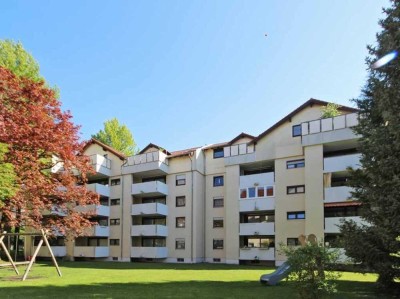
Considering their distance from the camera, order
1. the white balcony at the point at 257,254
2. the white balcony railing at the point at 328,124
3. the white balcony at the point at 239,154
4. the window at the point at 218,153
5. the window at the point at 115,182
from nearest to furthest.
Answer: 1. the white balcony railing at the point at 328,124
2. the white balcony at the point at 257,254
3. the white balcony at the point at 239,154
4. the window at the point at 218,153
5. the window at the point at 115,182

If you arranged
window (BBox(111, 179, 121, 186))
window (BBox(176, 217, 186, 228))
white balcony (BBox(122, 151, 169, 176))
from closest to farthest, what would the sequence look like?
window (BBox(176, 217, 186, 228)) → white balcony (BBox(122, 151, 169, 176)) → window (BBox(111, 179, 121, 186))

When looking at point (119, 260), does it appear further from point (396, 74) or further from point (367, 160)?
point (396, 74)

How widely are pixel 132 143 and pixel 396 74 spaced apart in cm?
4615

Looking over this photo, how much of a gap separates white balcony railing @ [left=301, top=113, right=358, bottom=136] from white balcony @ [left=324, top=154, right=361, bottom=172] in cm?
225

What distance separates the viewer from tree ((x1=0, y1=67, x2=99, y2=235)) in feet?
76.1

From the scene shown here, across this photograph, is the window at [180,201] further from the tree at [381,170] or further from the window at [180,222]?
the tree at [381,170]

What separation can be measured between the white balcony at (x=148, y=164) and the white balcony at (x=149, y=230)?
549cm

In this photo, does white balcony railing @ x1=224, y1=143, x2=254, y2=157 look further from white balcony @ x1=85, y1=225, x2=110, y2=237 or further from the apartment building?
white balcony @ x1=85, y1=225, x2=110, y2=237

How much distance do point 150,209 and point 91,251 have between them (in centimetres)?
745

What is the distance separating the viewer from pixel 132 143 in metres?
56.2

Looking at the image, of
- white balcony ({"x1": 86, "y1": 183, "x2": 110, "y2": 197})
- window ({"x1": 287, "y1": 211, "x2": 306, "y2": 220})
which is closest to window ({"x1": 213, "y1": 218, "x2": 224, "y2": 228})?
window ({"x1": 287, "y1": 211, "x2": 306, "y2": 220})

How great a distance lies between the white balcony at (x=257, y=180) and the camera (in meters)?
35.0

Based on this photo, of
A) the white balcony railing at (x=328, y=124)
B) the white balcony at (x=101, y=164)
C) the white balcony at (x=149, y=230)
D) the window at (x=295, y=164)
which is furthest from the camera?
the white balcony at (x=101, y=164)

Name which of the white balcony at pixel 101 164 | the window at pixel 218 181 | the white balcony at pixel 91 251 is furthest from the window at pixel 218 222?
the white balcony at pixel 101 164
